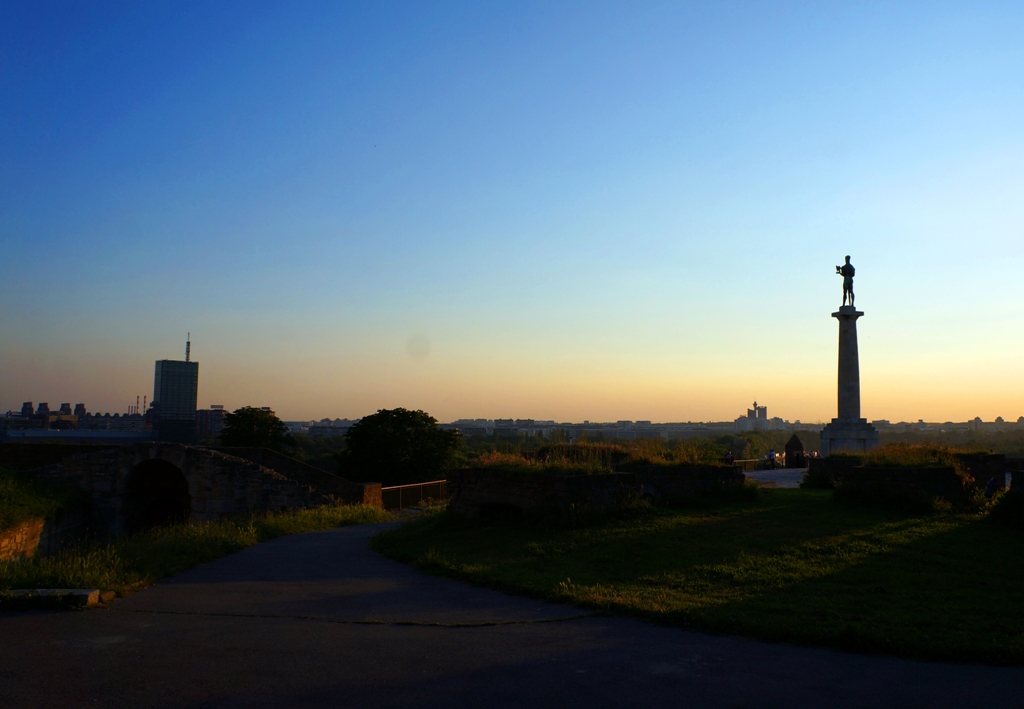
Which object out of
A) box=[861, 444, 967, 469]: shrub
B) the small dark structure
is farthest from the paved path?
the small dark structure

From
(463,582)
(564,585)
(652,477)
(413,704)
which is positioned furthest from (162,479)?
(413,704)

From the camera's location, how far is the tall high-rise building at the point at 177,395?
7775cm

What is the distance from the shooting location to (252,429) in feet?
130

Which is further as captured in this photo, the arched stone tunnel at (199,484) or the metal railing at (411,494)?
the metal railing at (411,494)

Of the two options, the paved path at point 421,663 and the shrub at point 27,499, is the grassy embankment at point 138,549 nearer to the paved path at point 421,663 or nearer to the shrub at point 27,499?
the shrub at point 27,499

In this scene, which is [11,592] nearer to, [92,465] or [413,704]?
[413,704]

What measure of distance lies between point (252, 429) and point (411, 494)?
671 inches

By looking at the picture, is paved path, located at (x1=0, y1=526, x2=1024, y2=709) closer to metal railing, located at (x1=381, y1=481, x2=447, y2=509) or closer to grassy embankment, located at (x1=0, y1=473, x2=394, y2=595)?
grassy embankment, located at (x1=0, y1=473, x2=394, y2=595)

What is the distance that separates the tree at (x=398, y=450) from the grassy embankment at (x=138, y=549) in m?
18.5

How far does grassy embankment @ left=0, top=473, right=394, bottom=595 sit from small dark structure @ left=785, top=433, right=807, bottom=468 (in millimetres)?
20680

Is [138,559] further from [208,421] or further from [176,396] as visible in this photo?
[208,421]

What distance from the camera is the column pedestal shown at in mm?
28938

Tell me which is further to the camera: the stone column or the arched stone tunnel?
the stone column

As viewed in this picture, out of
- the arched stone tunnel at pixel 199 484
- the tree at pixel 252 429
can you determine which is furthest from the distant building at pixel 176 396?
the arched stone tunnel at pixel 199 484
